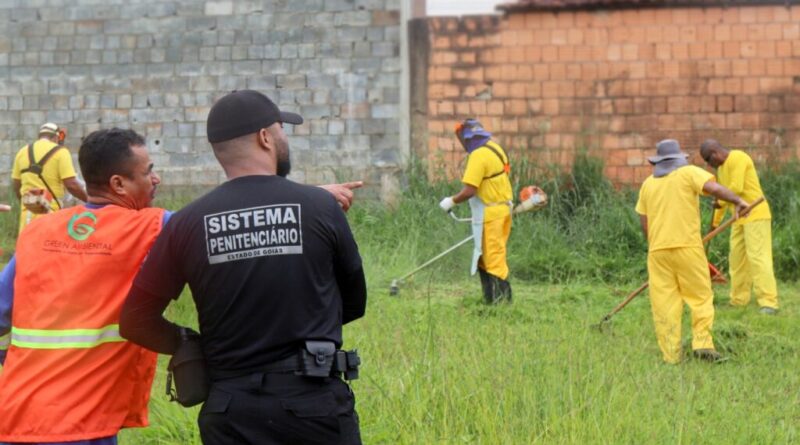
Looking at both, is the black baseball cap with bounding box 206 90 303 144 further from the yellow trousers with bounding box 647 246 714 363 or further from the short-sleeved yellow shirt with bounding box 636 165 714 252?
the short-sleeved yellow shirt with bounding box 636 165 714 252

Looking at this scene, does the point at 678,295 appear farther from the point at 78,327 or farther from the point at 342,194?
the point at 78,327

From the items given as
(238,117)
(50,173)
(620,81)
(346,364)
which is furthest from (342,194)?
(620,81)

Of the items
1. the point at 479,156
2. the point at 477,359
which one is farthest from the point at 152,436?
the point at 479,156

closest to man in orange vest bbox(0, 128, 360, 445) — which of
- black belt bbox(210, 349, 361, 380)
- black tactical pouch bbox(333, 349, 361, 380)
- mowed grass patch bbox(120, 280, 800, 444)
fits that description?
black belt bbox(210, 349, 361, 380)

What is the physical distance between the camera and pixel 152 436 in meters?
5.59

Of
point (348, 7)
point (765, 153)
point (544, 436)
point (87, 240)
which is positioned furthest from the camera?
point (348, 7)

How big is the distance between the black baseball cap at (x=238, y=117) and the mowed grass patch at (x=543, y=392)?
197cm

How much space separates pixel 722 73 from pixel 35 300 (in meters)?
10.6

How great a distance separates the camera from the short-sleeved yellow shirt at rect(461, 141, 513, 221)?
968 cm

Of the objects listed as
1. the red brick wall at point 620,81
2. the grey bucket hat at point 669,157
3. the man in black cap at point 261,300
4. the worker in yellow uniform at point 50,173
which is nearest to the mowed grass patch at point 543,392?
the grey bucket hat at point 669,157

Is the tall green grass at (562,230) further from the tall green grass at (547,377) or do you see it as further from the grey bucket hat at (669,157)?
the grey bucket hat at (669,157)

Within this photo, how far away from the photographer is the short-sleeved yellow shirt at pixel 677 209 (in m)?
7.75

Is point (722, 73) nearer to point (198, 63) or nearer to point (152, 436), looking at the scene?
point (198, 63)

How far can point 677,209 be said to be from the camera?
777cm
